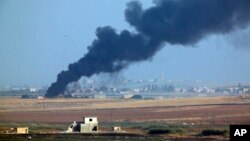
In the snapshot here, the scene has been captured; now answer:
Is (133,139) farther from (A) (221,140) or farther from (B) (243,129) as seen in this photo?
(B) (243,129)

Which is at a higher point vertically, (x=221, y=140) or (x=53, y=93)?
(x=53, y=93)

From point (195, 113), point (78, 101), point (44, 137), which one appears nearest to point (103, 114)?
point (195, 113)

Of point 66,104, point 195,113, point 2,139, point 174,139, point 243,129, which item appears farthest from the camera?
point 66,104

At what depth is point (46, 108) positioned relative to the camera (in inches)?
4382

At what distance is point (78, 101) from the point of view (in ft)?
A: 431

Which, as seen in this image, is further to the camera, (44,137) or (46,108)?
(46,108)

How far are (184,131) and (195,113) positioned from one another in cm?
4141

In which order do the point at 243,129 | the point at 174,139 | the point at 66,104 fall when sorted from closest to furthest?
the point at 243,129 → the point at 174,139 → the point at 66,104

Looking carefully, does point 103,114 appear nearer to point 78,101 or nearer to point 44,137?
point 78,101

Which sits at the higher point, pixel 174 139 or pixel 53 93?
pixel 53 93

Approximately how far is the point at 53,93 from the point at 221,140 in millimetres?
72549

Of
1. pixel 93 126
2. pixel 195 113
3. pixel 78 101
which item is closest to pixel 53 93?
pixel 78 101

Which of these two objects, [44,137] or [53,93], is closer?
[44,137]

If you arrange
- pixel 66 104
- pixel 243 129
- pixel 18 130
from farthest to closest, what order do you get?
pixel 66 104, pixel 18 130, pixel 243 129
